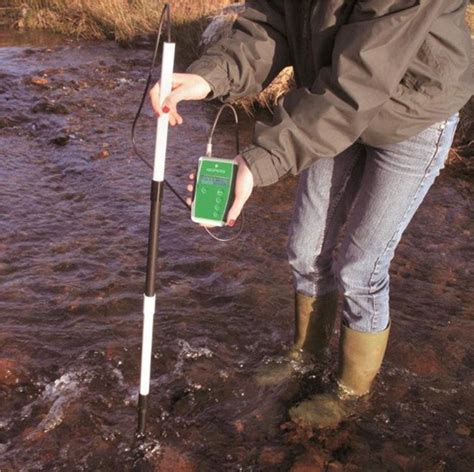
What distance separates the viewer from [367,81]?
1.99 metres

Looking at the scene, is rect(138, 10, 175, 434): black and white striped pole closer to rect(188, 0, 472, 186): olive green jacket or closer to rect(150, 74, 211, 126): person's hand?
rect(150, 74, 211, 126): person's hand

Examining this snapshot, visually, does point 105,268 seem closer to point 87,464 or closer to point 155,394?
point 155,394

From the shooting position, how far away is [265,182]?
82.1 inches

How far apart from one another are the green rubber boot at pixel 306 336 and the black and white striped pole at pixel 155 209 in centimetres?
85

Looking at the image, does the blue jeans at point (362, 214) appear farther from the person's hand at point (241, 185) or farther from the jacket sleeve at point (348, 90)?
the person's hand at point (241, 185)

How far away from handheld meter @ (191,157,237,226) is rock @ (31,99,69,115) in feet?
19.2

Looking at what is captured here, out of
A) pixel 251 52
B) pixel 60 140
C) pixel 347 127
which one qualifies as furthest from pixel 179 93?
pixel 60 140

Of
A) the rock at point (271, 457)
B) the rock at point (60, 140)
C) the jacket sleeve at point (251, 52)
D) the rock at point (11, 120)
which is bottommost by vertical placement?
the rock at point (11, 120)

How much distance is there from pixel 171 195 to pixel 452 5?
377 cm

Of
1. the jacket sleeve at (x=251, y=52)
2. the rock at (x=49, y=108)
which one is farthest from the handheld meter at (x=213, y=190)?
the rock at (x=49, y=108)

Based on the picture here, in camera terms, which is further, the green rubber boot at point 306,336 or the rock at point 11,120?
the rock at point 11,120

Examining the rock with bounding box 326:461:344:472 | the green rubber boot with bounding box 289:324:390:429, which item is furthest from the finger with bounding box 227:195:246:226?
the rock with bounding box 326:461:344:472

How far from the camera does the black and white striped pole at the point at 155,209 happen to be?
2178mm

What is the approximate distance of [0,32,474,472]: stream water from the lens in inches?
115
